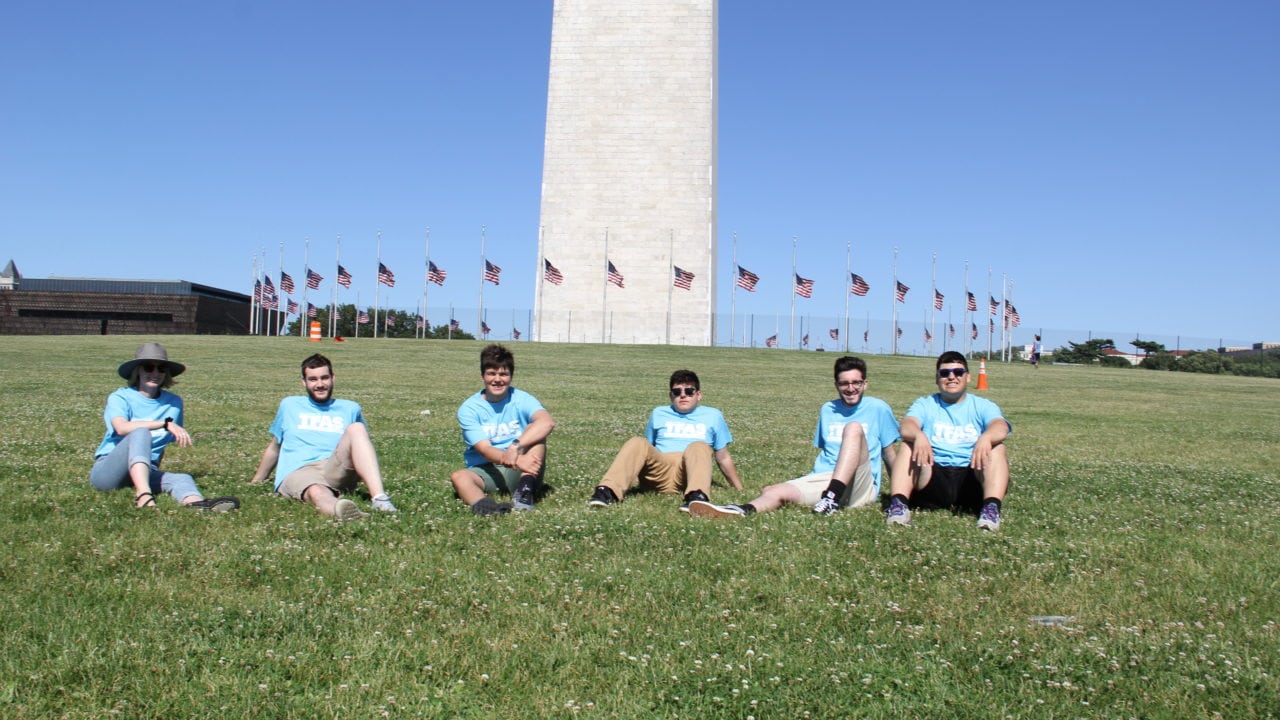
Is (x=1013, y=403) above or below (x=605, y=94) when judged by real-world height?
below

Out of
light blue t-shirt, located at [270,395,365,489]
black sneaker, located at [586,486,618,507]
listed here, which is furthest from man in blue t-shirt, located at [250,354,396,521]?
black sneaker, located at [586,486,618,507]

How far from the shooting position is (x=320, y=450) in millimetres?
9477

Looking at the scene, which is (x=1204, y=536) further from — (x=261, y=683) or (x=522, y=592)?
(x=261, y=683)

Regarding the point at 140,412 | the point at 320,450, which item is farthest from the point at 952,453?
the point at 140,412

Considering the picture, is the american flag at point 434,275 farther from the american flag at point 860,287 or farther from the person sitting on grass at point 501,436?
the person sitting on grass at point 501,436

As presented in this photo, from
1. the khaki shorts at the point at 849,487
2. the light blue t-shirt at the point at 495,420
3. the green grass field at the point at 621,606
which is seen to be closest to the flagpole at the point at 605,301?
the green grass field at the point at 621,606

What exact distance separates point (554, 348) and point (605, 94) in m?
22.6

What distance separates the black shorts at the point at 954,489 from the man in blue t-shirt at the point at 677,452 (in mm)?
1781

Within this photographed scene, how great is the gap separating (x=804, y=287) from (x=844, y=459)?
53.8m

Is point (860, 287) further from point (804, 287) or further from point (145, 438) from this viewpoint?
point (145, 438)

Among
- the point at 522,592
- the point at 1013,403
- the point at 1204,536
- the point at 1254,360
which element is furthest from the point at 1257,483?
the point at 1254,360

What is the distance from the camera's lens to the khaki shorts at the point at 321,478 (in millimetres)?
9047

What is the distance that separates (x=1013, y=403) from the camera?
2898 cm

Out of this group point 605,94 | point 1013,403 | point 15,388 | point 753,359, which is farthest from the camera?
point 605,94
